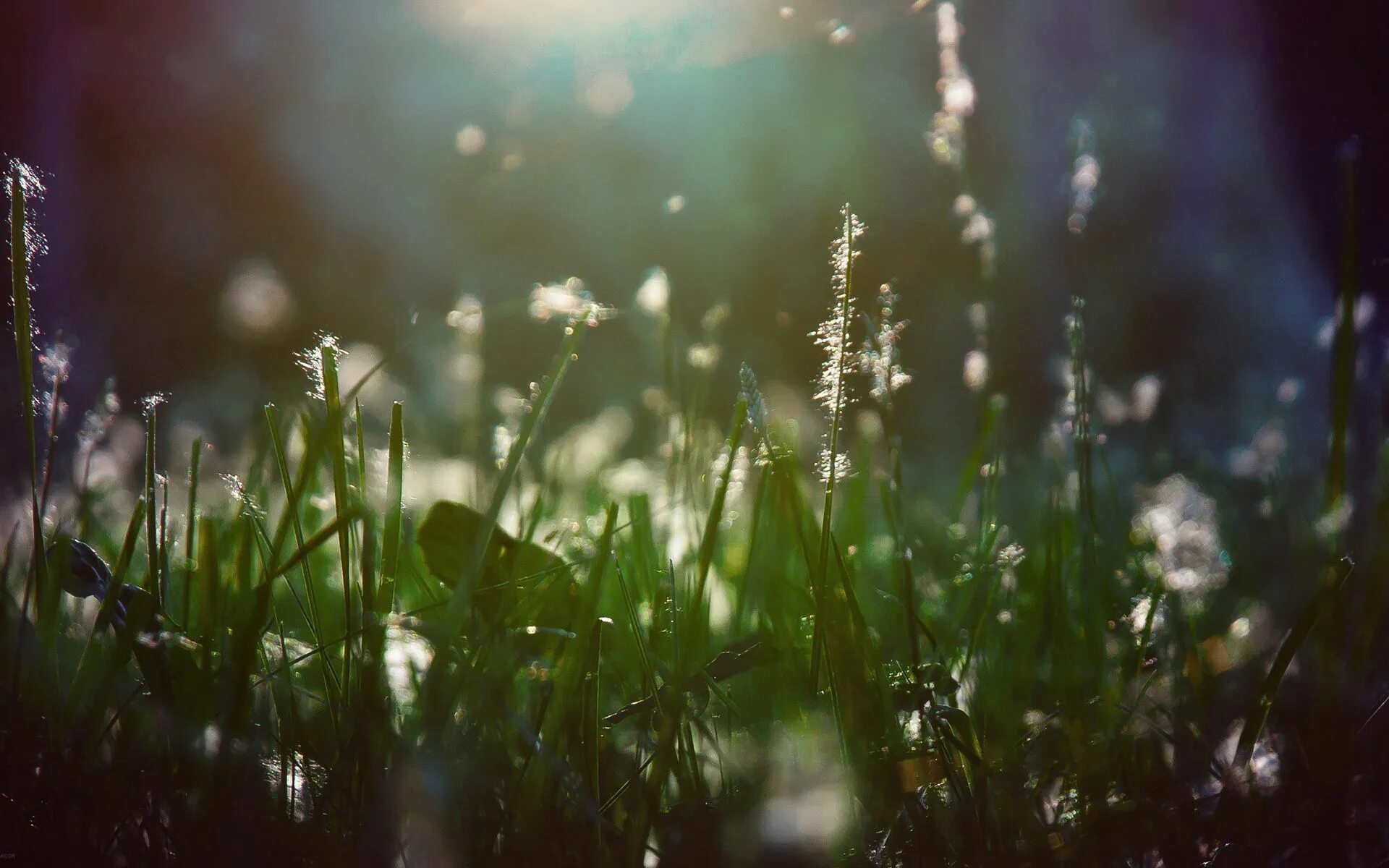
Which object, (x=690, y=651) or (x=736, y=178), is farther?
(x=736, y=178)

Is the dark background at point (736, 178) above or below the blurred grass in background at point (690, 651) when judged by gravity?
above

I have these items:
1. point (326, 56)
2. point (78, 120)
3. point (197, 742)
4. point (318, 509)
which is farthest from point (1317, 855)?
point (326, 56)

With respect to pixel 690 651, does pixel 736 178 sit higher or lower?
higher

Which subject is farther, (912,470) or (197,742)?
(912,470)

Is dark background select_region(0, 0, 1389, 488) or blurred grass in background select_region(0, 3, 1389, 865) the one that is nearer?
blurred grass in background select_region(0, 3, 1389, 865)

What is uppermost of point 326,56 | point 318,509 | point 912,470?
point 326,56

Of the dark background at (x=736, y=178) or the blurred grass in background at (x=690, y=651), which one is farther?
the dark background at (x=736, y=178)

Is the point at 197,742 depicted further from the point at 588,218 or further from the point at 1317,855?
the point at 588,218

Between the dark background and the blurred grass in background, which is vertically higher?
the dark background
